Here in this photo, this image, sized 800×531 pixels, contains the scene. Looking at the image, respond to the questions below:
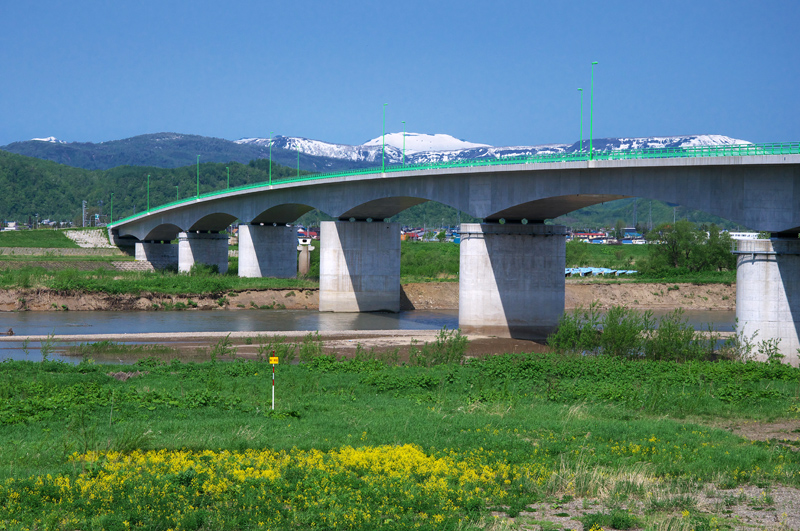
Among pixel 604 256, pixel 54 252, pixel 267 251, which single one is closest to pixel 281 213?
pixel 267 251

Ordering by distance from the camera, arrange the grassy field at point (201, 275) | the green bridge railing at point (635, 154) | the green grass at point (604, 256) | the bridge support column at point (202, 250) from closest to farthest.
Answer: the green bridge railing at point (635, 154), the grassy field at point (201, 275), the bridge support column at point (202, 250), the green grass at point (604, 256)

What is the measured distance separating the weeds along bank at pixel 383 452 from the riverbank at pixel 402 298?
3628cm

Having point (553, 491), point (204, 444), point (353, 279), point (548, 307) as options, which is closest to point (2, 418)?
point (204, 444)

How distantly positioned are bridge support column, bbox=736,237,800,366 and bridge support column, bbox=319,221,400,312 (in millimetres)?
31039

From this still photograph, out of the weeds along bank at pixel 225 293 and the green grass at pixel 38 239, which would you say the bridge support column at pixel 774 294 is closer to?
the weeds along bank at pixel 225 293

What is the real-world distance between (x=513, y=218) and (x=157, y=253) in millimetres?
62176

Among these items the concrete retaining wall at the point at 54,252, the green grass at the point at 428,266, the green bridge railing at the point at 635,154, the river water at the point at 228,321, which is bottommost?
the river water at the point at 228,321

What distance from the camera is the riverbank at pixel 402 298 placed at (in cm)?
5759

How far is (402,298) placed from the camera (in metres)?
63.6

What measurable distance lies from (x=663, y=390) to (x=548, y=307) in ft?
76.9

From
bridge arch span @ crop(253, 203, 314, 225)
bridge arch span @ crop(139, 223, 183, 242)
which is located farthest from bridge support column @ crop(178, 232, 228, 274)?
bridge arch span @ crop(139, 223, 183, 242)

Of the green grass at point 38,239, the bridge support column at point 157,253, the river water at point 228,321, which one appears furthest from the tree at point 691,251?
the green grass at point 38,239

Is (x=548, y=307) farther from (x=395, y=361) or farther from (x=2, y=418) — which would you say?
(x=2, y=418)

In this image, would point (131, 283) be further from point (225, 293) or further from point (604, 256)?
point (604, 256)
